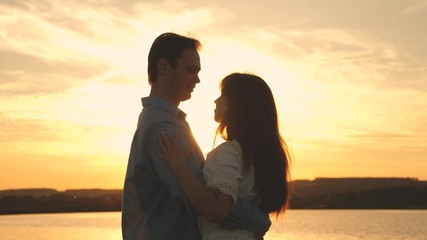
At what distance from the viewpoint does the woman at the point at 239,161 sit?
3484mm

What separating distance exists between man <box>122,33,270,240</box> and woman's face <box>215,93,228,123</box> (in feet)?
0.68

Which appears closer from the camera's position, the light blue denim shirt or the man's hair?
the light blue denim shirt

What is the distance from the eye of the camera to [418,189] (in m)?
122

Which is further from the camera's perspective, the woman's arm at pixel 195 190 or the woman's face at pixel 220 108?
the woman's face at pixel 220 108

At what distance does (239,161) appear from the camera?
3.68m

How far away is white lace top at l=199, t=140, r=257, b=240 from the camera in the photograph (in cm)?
354

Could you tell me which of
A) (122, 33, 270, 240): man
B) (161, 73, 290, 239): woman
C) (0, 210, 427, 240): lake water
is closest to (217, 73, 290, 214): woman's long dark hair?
(161, 73, 290, 239): woman

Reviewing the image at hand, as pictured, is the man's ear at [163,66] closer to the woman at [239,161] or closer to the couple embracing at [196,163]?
the couple embracing at [196,163]

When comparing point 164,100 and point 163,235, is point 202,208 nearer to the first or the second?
point 163,235

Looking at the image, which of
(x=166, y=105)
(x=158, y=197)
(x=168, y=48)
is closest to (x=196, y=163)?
(x=158, y=197)

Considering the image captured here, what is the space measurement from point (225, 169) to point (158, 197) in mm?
375

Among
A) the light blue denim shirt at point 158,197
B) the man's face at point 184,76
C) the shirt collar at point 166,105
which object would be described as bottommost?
the light blue denim shirt at point 158,197

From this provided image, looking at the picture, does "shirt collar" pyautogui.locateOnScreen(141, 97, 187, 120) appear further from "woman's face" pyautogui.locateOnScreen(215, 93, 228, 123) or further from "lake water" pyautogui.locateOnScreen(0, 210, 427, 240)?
"lake water" pyautogui.locateOnScreen(0, 210, 427, 240)

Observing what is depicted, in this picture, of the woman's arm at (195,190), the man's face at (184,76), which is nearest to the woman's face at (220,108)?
the man's face at (184,76)
